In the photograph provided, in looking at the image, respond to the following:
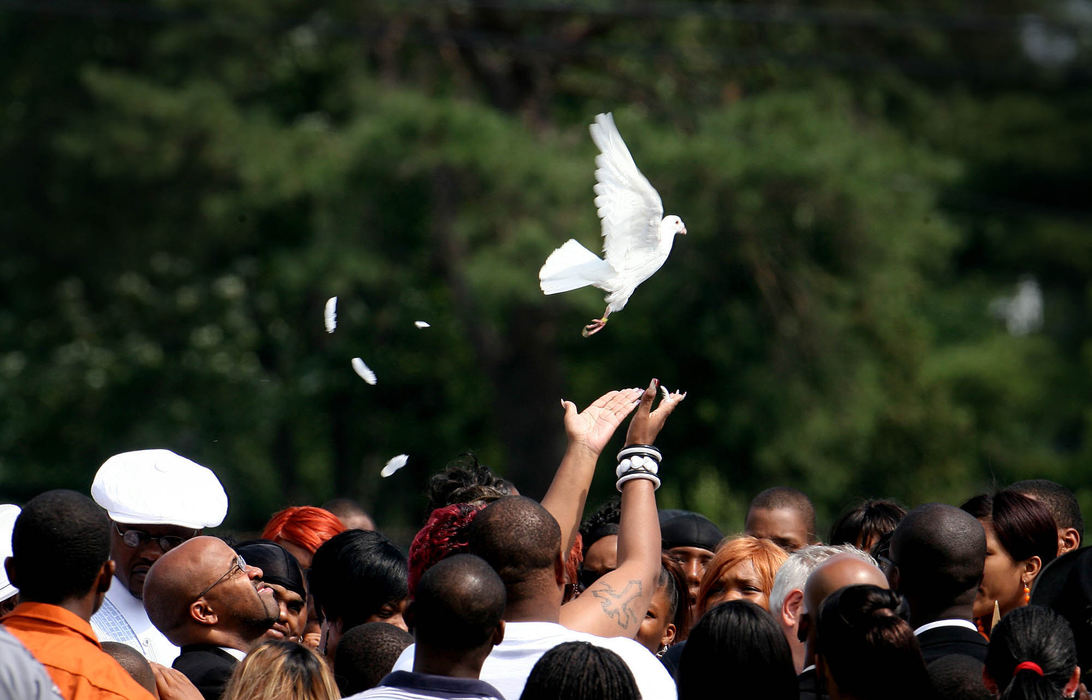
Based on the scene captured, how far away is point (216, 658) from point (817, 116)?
12.5 metres

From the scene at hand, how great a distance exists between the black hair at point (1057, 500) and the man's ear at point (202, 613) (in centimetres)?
273

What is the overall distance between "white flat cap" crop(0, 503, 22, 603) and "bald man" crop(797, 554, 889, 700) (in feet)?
7.27

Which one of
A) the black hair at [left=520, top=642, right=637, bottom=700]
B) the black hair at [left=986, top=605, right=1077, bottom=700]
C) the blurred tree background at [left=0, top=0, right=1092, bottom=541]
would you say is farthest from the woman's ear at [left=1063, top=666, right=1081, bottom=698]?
the blurred tree background at [left=0, top=0, right=1092, bottom=541]

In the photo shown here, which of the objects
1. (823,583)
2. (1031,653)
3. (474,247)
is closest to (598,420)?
(823,583)

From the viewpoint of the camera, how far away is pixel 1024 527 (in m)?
4.36

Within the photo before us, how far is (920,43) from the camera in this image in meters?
21.9

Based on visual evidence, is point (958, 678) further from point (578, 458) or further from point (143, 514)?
point (143, 514)

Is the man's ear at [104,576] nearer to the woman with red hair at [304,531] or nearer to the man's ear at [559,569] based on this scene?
the man's ear at [559,569]

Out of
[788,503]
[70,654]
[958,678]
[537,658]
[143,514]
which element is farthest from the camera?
[788,503]

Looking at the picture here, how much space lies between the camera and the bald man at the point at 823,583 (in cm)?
347

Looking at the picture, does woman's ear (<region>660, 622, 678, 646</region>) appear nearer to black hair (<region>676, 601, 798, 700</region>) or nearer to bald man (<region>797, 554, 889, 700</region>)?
bald man (<region>797, 554, 889, 700</region>)

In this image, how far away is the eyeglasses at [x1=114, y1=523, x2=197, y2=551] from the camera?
14.9 ft

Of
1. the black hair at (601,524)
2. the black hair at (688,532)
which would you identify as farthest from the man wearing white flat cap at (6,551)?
the black hair at (688,532)

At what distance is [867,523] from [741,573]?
2.71 ft
